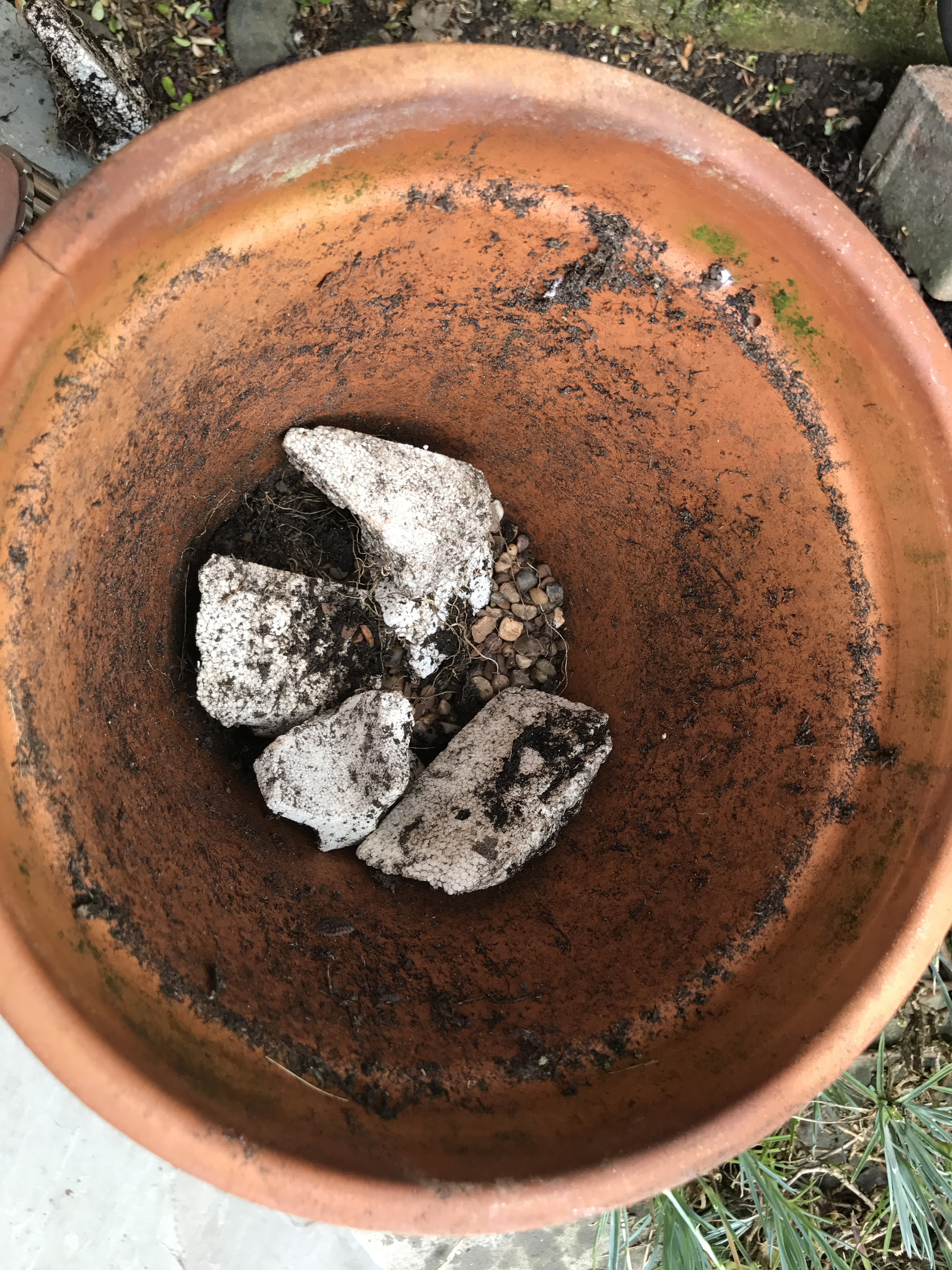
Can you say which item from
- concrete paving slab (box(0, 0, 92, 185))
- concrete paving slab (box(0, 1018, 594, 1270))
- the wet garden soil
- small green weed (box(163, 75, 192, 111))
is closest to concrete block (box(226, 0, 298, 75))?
the wet garden soil

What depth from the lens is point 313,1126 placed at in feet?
2.79

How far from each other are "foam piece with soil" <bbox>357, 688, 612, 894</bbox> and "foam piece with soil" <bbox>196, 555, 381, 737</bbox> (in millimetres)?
212

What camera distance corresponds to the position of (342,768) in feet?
4.17

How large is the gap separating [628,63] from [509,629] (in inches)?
42.4

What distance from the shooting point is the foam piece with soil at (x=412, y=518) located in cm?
126

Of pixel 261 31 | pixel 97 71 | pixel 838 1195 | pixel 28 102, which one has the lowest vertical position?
pixel 838 1195

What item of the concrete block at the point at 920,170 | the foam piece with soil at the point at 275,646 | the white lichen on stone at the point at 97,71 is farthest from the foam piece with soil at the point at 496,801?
the white lichen on stone at the point at 97,71

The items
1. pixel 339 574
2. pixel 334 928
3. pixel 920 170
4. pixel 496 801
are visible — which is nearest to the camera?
pixel 334 928

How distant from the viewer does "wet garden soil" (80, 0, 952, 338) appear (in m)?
1.54

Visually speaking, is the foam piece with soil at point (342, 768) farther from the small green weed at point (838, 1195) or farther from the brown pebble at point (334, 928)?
the small green weed at point (838, 1195)

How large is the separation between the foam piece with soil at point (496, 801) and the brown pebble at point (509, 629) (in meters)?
0.16

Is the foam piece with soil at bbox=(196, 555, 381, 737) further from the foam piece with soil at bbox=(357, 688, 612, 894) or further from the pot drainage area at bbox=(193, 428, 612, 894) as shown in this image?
the foam piece with soil at bbox=(357, 688, 612, 894)

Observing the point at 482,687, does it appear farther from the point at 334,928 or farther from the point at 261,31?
the point at 261,31

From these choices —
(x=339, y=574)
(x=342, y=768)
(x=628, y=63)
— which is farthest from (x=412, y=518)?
(x=628, y=63)
